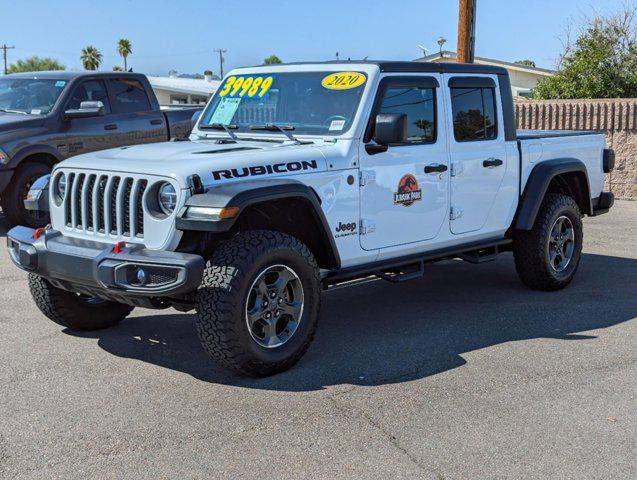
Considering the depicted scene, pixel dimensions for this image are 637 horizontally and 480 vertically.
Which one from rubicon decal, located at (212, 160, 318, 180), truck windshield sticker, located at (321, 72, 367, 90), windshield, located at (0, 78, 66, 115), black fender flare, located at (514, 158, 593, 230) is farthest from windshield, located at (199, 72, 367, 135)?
windshield, located at (0, 78, 66, 115)

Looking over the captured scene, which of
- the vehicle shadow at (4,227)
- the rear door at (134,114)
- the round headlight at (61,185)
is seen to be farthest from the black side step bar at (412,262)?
the vehicle shadow at (4,227)

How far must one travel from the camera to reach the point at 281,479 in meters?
3.67

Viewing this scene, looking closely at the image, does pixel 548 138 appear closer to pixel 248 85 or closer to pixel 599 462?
pixel 248 85

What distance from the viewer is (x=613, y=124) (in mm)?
12711

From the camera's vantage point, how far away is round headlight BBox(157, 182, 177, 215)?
475 centimetres

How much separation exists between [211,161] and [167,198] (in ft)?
1.11

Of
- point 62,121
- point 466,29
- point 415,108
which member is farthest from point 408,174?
point 466,29

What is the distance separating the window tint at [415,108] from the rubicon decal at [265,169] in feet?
2.99

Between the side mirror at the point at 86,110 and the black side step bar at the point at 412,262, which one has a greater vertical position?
the side mirror at the point at 86,110

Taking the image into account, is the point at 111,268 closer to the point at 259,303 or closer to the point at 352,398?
the point at 259,303

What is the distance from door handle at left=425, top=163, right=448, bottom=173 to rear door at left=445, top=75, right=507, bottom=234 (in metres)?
0.12

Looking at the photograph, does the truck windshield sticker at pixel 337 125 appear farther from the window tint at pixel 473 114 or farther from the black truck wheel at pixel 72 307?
the black truck wheel at pixel 72 307

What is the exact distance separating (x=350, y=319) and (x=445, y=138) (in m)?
1.51

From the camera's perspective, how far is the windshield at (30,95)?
10.3 meters
